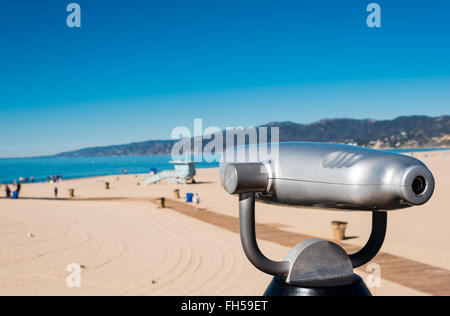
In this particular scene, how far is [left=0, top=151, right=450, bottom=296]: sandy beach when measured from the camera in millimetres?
9305

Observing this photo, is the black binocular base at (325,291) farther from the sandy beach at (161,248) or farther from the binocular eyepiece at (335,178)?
the sandy beach at (161,248)

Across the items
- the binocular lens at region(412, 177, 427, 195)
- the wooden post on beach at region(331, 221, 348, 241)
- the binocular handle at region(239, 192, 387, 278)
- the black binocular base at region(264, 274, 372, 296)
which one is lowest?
the wooden post on beach at region(331, 221, 348, 241)

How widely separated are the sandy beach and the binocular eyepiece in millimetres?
7248

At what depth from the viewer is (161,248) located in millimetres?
12812

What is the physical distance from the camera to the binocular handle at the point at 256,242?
170 cm

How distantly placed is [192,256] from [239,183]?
411 inches

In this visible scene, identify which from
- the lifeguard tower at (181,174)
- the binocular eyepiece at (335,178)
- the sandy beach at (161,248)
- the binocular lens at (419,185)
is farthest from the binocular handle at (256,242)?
the lifeguard tower at (181,174)

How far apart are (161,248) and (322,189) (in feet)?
38.8

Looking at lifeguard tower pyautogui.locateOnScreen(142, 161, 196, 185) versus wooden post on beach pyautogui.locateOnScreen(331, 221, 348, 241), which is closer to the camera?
wooden post on beach pyautogui.locateOnScreen(331, 221, 348, 241)

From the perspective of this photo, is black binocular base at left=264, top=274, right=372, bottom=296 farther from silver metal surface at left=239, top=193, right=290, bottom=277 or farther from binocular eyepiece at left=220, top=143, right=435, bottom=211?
binocular eyepiece at left=220, top=143, right=435, bottom=211

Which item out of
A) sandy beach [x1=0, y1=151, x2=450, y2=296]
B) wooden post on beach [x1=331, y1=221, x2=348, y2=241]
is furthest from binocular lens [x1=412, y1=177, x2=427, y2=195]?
wooden post on beach [x1=331, y1=221, x2=348, y2=241]

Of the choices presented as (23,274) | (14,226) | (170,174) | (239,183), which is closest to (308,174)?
(239,183)
